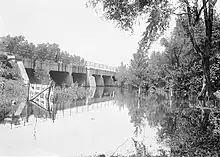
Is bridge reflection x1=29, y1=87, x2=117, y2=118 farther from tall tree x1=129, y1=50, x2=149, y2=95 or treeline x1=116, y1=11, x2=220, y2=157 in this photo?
tall tree x1=129, y1=50, x2=149, y2=95

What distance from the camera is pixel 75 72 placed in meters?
43.5

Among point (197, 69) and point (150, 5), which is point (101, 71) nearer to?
point (197, 69)

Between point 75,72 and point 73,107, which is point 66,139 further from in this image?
point 75,72

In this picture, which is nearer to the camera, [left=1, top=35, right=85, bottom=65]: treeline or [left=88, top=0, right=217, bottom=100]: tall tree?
[left=88, top=0, right=217, bottom=100]: tall tree

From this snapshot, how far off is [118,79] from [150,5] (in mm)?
53350

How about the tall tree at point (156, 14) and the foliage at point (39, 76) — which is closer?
the tall tree at point (156, 14)

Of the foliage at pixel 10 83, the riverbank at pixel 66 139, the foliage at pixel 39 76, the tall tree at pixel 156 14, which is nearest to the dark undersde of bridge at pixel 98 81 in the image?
the foliage at pixel 39 76

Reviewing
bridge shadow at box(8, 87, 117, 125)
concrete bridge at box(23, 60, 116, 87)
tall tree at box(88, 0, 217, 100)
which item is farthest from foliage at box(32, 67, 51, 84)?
tall tree at box(88, 0, 217, 100)

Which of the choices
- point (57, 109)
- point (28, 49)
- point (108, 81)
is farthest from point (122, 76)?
point (57, 109)

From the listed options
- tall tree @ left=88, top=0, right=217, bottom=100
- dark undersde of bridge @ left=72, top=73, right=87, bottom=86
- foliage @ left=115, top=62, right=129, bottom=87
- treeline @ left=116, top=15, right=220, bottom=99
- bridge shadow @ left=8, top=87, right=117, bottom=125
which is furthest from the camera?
foliage @ left=115, top=62, right=129, bottom=87

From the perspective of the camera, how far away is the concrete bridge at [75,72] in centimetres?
3181

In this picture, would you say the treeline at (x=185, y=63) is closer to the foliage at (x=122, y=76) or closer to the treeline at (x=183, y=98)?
the treeline at (x=183, y=98)

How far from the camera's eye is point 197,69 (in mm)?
18797

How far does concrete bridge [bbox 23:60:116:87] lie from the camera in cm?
3181
